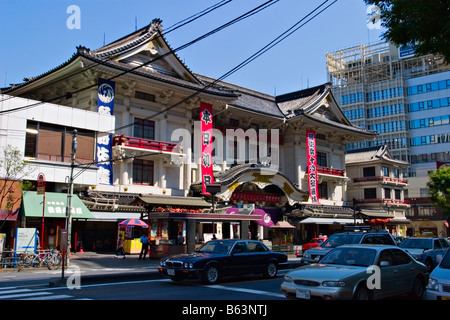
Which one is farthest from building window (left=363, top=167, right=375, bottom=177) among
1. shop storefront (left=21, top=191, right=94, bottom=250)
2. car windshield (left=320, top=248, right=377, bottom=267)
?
car windshield (left=320, top=248, right=377, bottom=267)

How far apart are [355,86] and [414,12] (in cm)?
7763

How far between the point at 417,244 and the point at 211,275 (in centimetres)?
1108

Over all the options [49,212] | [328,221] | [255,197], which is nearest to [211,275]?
[49,212]

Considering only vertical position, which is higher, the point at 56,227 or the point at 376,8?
the point at 376,8

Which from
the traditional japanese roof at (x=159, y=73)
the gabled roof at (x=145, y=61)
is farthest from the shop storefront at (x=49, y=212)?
the gabled roof at (x=145, y=61)

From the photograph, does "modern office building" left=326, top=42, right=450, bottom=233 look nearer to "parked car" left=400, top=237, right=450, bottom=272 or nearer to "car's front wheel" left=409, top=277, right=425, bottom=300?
"parked car" left=400, top=237, right=450, bottom=272

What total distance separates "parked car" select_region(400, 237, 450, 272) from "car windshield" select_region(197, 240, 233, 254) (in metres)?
8.71

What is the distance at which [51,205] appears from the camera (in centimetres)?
2545

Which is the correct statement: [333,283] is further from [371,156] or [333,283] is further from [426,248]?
[371,156]

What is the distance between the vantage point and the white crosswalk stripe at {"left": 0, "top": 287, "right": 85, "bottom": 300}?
1192cm
